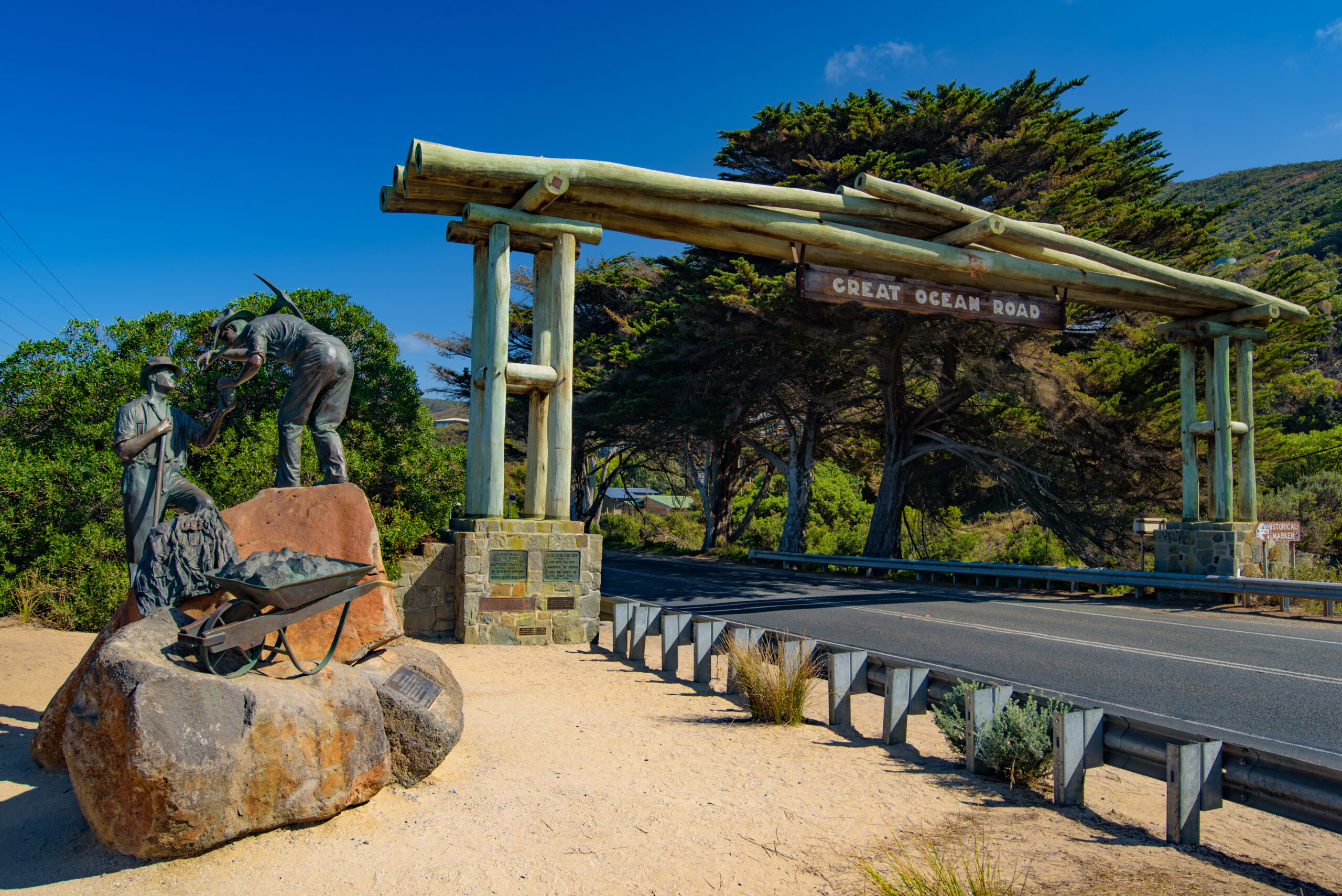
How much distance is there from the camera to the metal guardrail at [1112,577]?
12312 millimetres

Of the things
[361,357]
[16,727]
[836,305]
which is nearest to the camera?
[16,727]

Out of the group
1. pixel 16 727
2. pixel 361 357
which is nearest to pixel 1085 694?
pixel 16 727

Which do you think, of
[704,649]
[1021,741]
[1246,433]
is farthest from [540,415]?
[1246,433]

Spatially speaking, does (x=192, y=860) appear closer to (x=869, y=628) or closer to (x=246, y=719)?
(x=246, y=719)

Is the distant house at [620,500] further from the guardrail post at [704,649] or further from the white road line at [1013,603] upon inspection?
the guardrail post at [704,649]

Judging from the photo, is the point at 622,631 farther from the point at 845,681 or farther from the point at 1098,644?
the point at 1098,644

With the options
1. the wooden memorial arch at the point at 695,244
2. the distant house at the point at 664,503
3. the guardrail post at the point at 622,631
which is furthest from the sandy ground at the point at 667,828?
the distant house at the point at 664,503

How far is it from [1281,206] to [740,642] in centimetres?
6850

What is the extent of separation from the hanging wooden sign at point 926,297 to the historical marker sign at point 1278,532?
518 cm

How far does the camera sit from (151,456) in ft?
18.6

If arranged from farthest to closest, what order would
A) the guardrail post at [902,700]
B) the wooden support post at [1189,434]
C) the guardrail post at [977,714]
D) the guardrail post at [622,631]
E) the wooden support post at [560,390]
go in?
the wooden support post at [1189,434] → the wooden support post at [560,390] → the guardrail post at [622,631] → the guardrail post at [902,700] → the guardrail post at [977,714]

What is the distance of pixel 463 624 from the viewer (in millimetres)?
9461

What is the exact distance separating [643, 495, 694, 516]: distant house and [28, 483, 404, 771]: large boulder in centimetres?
4248

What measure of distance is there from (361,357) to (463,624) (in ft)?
16.7
